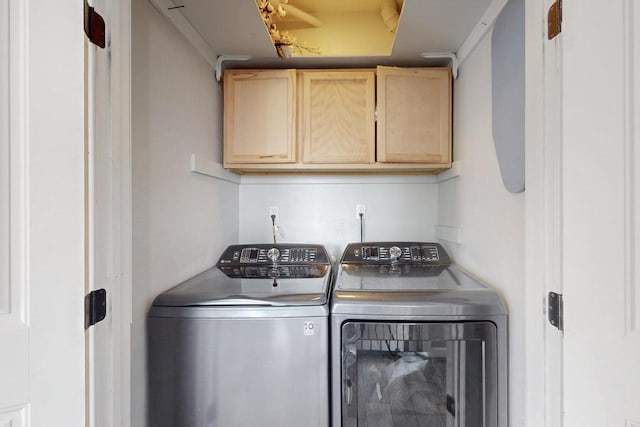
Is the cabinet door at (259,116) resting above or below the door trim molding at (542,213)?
above

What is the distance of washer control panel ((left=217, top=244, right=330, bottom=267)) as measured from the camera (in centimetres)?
208

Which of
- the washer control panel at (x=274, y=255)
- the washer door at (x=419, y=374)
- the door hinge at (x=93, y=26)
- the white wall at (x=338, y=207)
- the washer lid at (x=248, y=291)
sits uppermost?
the door hinge at (x=93, y=26)

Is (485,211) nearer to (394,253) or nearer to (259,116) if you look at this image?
(394,253)

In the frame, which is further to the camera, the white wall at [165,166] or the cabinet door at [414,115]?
the cabinet door at [414,115]

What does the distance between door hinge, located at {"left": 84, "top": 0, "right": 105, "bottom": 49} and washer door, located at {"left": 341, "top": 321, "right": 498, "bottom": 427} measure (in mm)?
1172

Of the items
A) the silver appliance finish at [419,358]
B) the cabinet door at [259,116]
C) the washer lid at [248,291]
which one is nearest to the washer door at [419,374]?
the silver appliance finish at [419,358]

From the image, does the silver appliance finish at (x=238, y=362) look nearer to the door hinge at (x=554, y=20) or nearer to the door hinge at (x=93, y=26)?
the door hinge at (x=93, y=26)

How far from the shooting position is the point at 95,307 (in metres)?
0.82

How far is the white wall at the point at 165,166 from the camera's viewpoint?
50.0 inches

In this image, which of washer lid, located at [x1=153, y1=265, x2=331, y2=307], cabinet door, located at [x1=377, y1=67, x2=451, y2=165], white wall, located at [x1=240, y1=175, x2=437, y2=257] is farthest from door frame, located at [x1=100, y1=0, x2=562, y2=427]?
white wall, located at [x1=240, y1=175, x2=437, y2=257]

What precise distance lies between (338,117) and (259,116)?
460 millimetres
